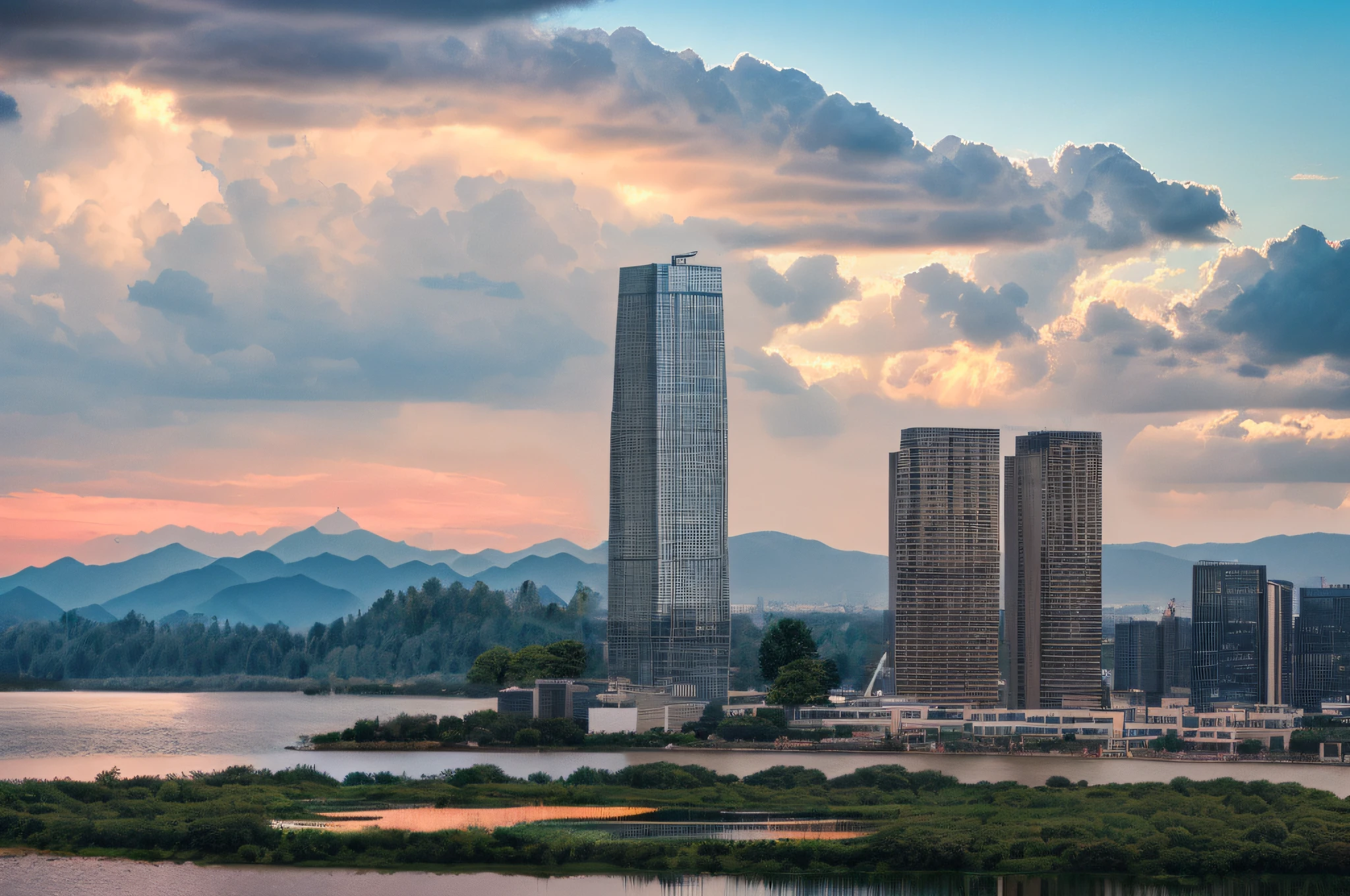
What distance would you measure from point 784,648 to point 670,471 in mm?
15071

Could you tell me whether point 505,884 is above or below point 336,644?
above

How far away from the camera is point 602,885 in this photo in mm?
40188

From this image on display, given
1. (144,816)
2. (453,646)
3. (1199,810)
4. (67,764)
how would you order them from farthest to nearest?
(453,646) < (67,764) < (1199,810) < (144,816)

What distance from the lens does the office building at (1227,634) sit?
105 m

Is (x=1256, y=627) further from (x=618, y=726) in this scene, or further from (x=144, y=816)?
(x=144, y=816)

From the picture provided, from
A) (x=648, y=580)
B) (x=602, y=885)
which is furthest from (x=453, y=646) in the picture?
(x=602, y=885)

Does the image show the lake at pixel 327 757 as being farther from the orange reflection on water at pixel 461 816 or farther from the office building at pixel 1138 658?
the office building at pixel 1138 658

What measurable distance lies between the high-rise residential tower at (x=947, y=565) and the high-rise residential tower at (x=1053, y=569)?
73.5 inches

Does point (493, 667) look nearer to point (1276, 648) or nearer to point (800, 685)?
point (800, 685)

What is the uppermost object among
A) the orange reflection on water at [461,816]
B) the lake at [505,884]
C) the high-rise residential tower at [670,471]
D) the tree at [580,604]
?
the high-rise residential tower at [670,471]

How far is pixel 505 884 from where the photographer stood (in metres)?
39.7

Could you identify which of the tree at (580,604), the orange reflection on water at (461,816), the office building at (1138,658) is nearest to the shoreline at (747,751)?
the orange reflection on water at (461,816)

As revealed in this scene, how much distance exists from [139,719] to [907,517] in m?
46.9

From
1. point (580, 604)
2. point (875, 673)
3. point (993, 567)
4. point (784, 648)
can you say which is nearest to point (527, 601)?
point (580, 604)
